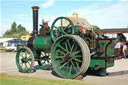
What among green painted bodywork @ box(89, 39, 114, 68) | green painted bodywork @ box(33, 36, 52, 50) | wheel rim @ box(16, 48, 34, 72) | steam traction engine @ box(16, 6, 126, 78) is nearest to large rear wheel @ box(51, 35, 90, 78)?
steam traction engine @ box(16, 6, 126, 78)

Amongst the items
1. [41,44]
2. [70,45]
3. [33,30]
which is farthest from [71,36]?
[33,30]

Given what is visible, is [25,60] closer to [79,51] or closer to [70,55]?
[70,55]

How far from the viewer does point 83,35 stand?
26.2ft

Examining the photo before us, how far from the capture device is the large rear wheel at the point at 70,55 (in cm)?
698

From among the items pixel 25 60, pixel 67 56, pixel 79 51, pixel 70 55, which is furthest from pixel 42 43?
pixel 79 51

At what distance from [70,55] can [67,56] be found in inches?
5.2

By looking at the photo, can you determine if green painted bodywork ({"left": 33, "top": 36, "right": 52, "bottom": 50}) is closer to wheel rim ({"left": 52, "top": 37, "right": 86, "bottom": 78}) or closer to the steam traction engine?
the steam traction engine

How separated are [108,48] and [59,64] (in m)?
1.94

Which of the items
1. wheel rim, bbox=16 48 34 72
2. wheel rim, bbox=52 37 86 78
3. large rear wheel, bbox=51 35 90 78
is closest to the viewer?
large rear wheel, bbox=51 35 90 78

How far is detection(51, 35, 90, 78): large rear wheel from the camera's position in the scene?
698 cm

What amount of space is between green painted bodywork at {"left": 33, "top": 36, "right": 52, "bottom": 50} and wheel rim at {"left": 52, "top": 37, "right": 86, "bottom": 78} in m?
0.98

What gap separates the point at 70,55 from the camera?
744 centimetres

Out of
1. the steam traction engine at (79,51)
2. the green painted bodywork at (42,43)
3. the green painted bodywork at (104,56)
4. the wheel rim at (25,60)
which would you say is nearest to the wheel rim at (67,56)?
the steam traction engine at (79,51)

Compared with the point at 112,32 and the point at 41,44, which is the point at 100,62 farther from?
the point at 112,32
